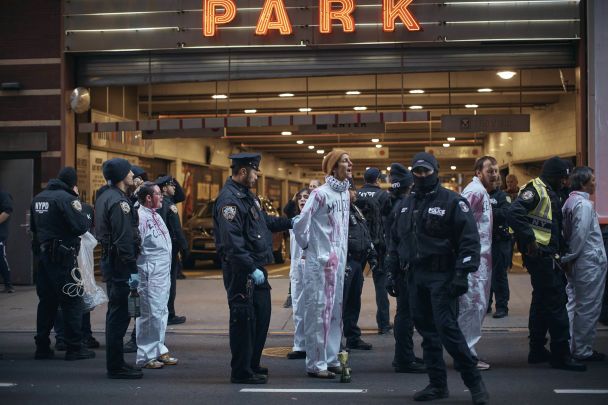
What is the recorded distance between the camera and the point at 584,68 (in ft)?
52.4

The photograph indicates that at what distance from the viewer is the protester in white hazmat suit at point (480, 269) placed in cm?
835

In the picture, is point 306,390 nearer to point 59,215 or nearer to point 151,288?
point 151,288

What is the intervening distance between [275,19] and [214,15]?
1.13 metres

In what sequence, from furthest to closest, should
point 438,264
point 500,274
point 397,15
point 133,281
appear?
point 397,15, point 500,274, point 133,281, point 438,264

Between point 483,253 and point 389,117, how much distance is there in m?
8.23

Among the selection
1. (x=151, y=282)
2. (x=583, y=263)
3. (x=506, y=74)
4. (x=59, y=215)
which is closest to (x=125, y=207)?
(x=151, y=282)

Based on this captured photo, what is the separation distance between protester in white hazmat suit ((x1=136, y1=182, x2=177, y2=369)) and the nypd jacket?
8.89ft

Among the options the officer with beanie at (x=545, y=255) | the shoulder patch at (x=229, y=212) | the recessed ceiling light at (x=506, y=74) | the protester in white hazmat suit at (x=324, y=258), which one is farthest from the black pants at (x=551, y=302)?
the recessed ceiling light at (x=506, y=74)

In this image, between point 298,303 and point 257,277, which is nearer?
point 257,277

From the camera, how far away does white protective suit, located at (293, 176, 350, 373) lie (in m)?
8.01

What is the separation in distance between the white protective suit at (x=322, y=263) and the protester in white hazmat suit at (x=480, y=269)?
3.96ft

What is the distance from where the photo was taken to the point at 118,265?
827cm

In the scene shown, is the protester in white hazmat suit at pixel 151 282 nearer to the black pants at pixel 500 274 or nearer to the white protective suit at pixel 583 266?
the white protective suit at pixel 583 266

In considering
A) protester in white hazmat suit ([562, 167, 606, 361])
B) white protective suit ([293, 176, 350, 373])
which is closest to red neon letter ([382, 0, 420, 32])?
protester in white hazmat suit ([562, 167, 606, 361])
